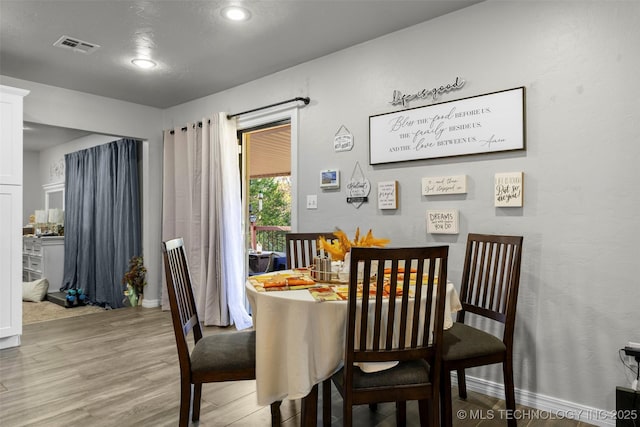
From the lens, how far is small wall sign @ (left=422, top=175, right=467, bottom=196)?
2.64 metres

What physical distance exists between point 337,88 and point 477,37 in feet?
3.78

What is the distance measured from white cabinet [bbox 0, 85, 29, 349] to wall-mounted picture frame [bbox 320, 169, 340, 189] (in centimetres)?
261

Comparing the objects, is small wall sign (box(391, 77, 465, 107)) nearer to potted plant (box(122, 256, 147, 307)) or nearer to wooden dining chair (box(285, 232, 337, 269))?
wooden dining chair (box(285, 232, 337, 269))

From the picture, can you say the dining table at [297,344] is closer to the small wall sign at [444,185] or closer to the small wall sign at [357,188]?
the small wall sign at [444,185]

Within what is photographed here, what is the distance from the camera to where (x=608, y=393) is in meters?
2.14

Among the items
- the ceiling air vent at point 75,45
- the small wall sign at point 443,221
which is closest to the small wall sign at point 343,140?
the small wall sign at point 443,221

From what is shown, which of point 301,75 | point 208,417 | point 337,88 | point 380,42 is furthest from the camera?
point 301,75

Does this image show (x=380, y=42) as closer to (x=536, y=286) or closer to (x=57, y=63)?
(x=536, y=286)

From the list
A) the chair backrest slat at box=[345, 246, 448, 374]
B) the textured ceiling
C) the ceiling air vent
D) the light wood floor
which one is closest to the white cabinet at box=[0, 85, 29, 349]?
the light wood floor

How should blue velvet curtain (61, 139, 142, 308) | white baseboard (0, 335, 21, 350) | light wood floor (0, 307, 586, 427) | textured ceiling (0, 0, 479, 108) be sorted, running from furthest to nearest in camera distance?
1. blue velvet curtain (61, 139, 142, 308)
2. white baseboard (0, 335, 21, 350)
3. textured ceiling (0, 0, 479, 108)
4. light wood floor (0, 307, 586, 427)

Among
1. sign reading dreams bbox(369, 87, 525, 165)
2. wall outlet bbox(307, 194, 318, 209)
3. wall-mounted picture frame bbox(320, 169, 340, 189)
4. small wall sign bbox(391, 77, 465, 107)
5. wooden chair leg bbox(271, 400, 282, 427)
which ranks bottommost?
wooden chair leg bbox(271, 400, 282, 427)

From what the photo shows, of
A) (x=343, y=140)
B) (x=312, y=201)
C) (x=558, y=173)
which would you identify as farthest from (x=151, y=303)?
(x=558, y=173)

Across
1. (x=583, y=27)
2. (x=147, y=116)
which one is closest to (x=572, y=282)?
(x=583, y=27)

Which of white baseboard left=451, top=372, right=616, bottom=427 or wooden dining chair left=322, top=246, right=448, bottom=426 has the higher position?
wooden dining chair left=322, top=246, right=448, bottom=426
